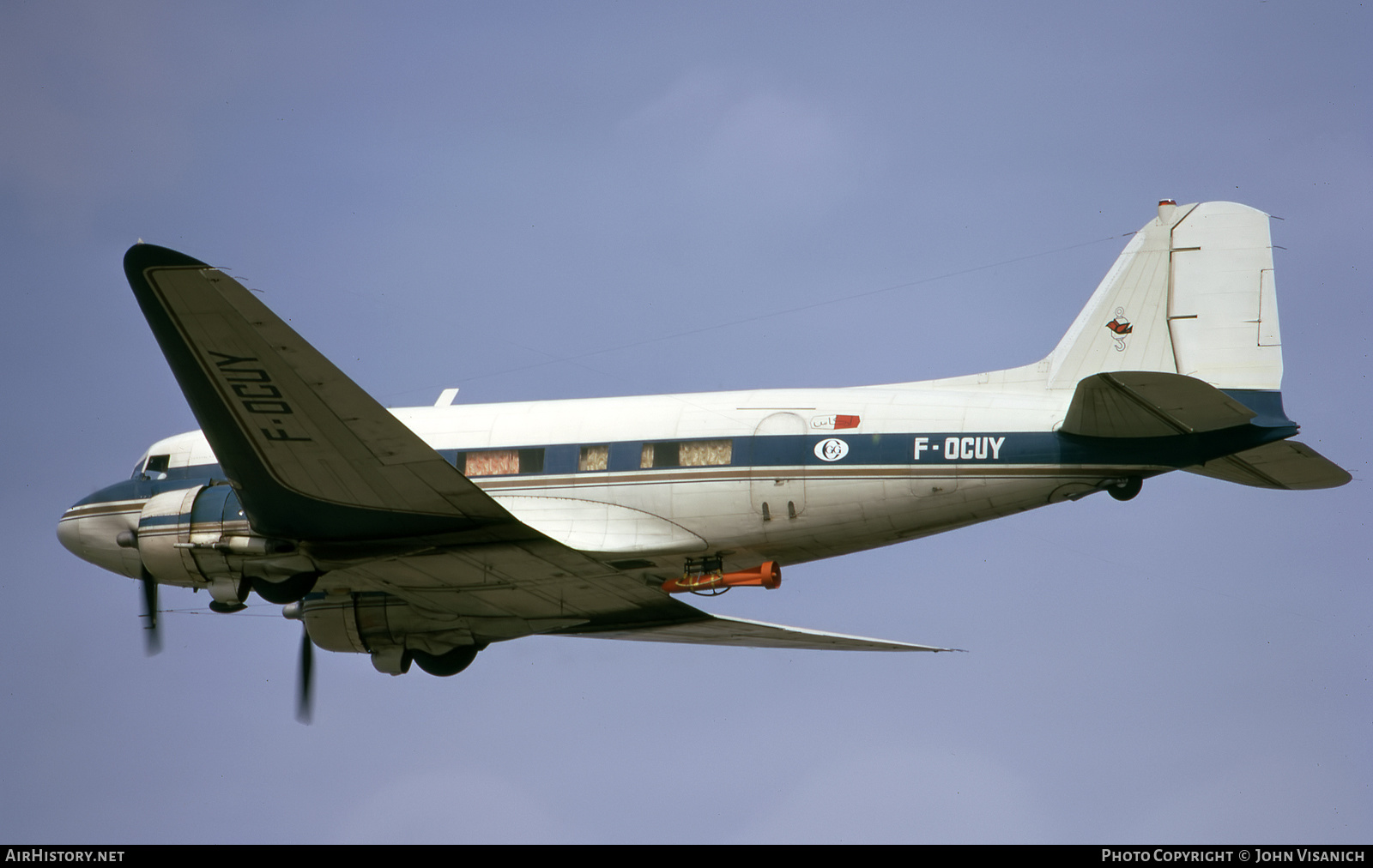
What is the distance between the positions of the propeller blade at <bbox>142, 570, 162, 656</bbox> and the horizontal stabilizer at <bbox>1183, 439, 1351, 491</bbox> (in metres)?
17.2

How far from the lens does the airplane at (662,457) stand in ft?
73.8

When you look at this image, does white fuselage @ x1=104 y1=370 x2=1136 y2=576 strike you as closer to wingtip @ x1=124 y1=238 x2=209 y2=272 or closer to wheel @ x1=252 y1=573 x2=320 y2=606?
wheel @ x1=252 y1=573 x2=320 y2=606

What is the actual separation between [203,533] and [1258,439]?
54.5 feet

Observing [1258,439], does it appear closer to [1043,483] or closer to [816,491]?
[1043,483]

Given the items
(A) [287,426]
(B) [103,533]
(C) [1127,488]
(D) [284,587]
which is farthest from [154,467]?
(C) [1127,488]

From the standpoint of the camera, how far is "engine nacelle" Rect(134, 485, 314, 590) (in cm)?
2566

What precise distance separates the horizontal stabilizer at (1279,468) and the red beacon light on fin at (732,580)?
6.60 meters

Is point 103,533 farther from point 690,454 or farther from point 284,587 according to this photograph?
point 690,454

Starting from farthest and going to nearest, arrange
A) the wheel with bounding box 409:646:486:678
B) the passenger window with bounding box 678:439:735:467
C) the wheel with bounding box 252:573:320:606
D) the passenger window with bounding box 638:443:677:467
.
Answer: the wheel with bounding box 409:646:486:678 → the wheel with bounding box 252:573:320:606 → the passenger window with bounding box 638:443:677:467 → the passenger window with bounding box 678:439:735:467

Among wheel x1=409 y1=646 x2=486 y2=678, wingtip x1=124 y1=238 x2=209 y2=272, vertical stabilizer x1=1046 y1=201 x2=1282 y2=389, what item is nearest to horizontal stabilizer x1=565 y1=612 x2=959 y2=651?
wheel x1=409 y1=646 x2=486 y2=678

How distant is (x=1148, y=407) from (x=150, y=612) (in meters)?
17.1

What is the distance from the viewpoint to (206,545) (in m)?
25.9

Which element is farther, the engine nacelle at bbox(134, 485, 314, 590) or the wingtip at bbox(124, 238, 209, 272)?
the engine nacelle at bbox(134, 485, 314, 590)
